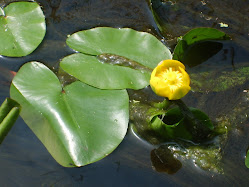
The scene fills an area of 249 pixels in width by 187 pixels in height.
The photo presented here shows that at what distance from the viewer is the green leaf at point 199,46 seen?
5.09 ft

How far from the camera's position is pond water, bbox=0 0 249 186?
4.13 ft

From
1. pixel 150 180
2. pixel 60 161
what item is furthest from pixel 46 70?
pixel 150 180

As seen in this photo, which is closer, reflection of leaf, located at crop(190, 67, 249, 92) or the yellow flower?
the yellow flower

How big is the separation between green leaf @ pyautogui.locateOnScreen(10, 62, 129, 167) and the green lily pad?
0.18 ft

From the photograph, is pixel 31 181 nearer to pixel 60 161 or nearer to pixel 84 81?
pixel 60 161

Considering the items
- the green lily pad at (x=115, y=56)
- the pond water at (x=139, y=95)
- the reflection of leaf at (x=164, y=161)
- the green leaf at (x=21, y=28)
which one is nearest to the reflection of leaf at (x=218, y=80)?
the pond water at (x=139, y=95)

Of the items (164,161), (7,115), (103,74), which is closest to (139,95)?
(103,74)

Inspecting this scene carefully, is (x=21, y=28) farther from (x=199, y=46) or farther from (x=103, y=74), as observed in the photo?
(x=199, y=46)

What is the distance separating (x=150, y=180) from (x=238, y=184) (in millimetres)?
346

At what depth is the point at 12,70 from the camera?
1.57 m

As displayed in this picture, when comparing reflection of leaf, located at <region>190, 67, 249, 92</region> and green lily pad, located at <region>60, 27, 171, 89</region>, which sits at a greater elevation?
green lily pad, located at <region>60, 27, 171, 89</region>

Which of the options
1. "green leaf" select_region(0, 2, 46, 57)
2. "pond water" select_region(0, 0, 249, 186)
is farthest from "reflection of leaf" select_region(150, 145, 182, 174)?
"green leaf" select_region(0, 2, 46, 57)

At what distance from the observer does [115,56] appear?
1.49 metres

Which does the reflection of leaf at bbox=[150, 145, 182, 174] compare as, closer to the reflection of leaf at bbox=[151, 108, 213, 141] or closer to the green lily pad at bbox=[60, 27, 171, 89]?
the reflection of leaf at bbox=[151, 108, 213, 141]
